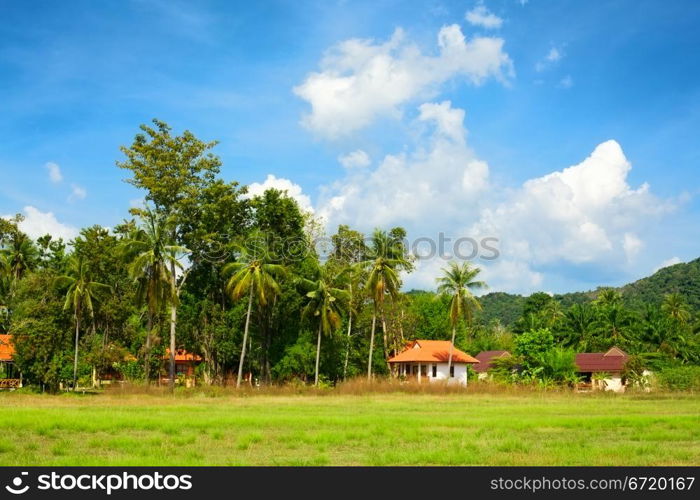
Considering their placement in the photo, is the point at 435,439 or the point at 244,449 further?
the point at 435,439

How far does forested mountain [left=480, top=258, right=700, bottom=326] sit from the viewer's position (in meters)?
117

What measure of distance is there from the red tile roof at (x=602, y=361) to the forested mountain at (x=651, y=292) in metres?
26.6

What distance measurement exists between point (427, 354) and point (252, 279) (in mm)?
21166

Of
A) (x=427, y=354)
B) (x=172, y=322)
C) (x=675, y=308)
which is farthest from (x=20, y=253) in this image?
(x=675, y=308)

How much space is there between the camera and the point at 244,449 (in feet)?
55.3

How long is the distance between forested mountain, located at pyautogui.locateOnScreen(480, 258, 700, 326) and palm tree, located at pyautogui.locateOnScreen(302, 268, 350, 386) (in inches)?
2268

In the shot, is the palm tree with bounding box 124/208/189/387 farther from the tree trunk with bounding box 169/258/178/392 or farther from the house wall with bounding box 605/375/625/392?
the house wall with bounding box 605/375/625/392

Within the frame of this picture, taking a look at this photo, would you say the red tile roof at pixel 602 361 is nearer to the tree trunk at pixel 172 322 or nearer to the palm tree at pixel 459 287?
the palm tree at pixel 459 287

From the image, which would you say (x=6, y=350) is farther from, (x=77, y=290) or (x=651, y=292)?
(x=651, y=292)

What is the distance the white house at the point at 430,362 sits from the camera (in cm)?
6309

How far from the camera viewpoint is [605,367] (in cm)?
6812

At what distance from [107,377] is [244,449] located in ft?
192
